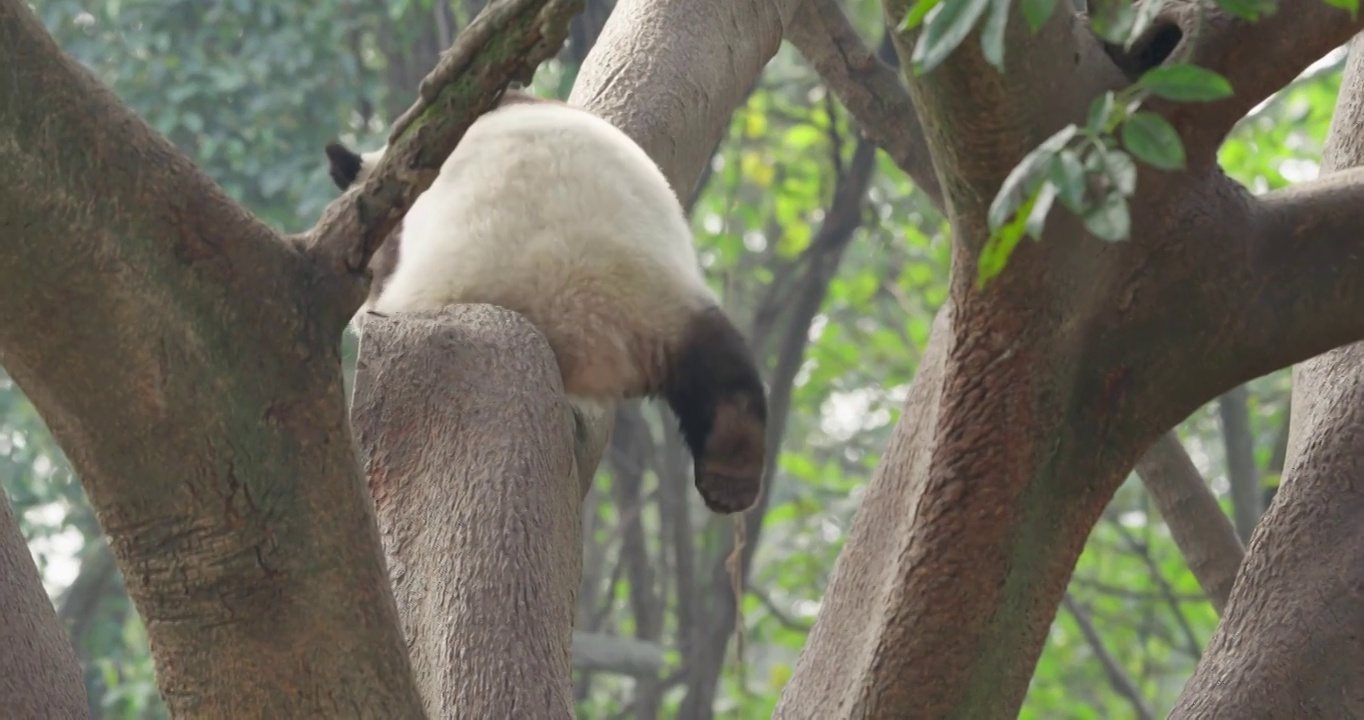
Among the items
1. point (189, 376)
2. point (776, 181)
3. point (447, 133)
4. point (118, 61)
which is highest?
point (776, 181)

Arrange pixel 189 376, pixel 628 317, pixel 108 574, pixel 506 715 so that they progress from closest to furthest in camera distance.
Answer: pixel 189 376 < pixel 506 715 < pixel 628 317 < pixel 108 574

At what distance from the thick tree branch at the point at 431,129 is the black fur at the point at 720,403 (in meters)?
1.12

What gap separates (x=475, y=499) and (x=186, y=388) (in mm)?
721

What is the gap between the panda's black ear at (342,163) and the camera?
3.10 meters

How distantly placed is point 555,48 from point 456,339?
868 mm

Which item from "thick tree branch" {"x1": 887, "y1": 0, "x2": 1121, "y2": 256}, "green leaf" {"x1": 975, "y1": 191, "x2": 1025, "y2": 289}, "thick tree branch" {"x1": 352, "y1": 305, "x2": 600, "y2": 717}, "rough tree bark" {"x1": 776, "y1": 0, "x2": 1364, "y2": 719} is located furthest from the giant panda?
"green leaf" {"x1": 975, "y1": 191, "x2": 1025, "y2": 289}

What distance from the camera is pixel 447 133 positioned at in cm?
180

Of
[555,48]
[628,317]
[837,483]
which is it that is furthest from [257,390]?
[837,483]

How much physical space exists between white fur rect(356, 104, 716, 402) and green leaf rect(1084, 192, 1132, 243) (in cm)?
167

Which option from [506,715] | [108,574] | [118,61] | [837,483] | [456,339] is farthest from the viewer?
[837,483]

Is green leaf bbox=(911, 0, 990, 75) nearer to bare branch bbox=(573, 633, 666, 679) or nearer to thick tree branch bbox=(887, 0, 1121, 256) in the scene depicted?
thick tree branch bbox=(887, 0, 1121, 256)

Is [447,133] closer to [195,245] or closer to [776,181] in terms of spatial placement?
[195,245]

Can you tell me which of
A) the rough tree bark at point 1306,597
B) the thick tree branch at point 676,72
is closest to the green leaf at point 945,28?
the rough tree bark at point 1306,597

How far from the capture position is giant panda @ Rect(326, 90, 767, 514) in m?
2.84
